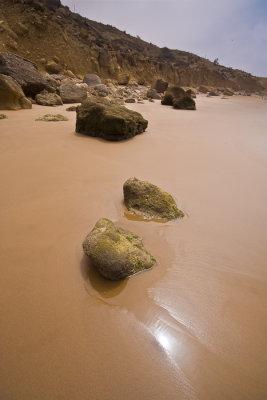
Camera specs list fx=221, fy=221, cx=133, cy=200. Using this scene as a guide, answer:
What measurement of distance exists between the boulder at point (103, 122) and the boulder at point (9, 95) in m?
2.47

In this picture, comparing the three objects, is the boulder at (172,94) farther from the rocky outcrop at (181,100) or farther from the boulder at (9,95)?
the boulder at (9,95)

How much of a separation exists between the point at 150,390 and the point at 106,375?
0.16 meters

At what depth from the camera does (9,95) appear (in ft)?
17.0

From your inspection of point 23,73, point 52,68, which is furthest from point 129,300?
point 52,68

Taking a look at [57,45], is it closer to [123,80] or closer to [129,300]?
[123,80]

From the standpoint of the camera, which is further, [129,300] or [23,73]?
[23,73]

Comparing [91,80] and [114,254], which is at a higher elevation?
[91,80]

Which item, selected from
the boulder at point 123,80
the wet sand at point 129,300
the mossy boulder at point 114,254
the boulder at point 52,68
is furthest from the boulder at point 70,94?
the boulder at point 123,80

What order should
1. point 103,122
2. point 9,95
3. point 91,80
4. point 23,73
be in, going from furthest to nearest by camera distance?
1. point 91,80
2. point 23,73
3. point 9,95
4. point 103,122

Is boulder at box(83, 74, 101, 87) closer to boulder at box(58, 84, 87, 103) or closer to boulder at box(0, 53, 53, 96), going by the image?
boulder at box(58, 84, 87, 103)

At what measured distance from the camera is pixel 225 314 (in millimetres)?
1057

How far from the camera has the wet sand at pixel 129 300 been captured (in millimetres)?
803

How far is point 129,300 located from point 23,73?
737 cm

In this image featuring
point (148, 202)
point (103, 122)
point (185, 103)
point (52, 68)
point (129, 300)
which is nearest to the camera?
point (129, 300)
